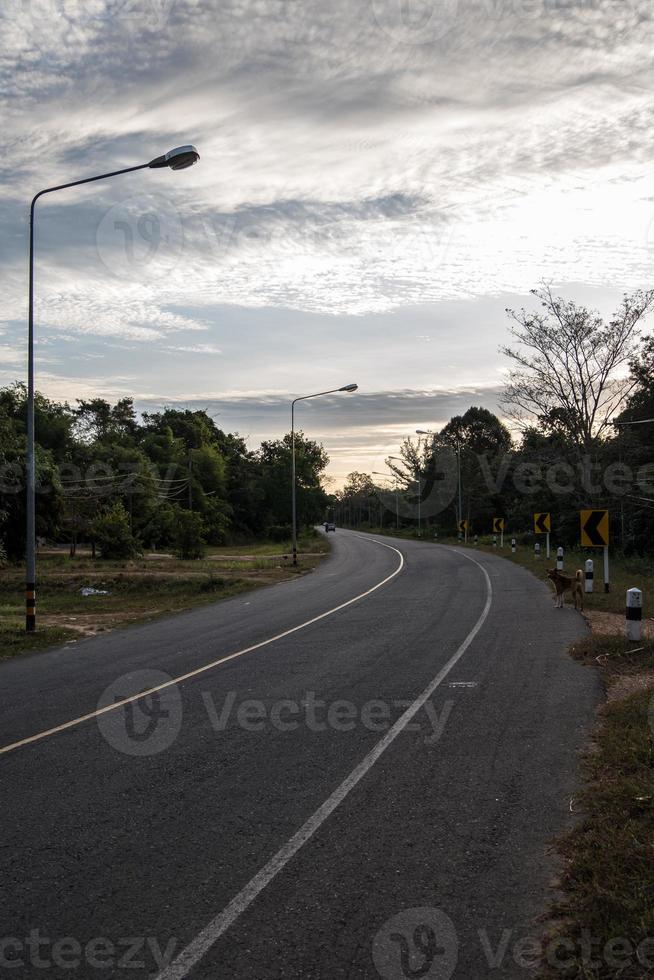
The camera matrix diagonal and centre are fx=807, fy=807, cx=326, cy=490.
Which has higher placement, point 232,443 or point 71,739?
point 232,443

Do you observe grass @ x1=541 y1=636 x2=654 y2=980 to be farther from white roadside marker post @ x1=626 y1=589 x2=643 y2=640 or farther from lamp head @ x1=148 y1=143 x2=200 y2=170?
lamp head @ x1=148 y1=143 x2=200 y2=170

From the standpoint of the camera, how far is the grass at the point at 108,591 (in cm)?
1686

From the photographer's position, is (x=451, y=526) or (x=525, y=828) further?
(x=451, y=526)

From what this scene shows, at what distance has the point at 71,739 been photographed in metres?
7.71

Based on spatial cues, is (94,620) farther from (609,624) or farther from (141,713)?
(609,624)

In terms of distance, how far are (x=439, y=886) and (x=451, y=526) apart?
262 ft

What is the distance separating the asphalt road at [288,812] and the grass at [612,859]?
179 millimetres

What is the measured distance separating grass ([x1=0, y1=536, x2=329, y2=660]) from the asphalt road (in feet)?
14.2

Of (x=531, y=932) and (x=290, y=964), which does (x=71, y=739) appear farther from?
(x=531, y=932)

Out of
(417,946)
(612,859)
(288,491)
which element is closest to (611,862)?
(612,859)

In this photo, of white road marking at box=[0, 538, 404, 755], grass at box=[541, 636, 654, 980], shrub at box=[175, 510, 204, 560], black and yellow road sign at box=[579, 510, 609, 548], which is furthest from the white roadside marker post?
shrub at box=[175, 510, 204, 560]

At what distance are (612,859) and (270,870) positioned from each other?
1.96m

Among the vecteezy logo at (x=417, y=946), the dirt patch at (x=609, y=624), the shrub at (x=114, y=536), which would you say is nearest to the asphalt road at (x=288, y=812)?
the vecteezy logo at (x=417, y=946)

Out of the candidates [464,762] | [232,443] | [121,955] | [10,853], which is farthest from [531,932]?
[232,443]
